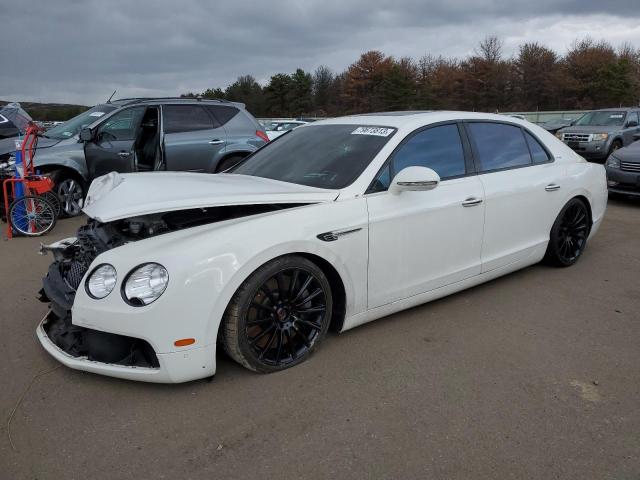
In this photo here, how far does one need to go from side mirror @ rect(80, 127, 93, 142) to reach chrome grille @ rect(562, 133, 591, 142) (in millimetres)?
12518

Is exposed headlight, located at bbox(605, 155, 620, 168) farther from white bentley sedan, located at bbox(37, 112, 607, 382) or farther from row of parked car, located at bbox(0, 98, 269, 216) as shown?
row of parked car, located at bbox(0, 98, 269, 216)

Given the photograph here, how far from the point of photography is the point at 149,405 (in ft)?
8.54

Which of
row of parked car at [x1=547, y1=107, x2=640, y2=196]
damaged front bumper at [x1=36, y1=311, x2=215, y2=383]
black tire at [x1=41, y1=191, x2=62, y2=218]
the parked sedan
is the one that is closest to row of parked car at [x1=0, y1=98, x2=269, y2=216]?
black tire at [x1=41, y1=191, x2=62, y2=218]

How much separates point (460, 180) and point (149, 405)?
8.38 ft

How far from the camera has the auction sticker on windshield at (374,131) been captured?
3.50 meters

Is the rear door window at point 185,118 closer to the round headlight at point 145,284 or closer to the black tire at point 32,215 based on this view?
the black tire at point 32,215

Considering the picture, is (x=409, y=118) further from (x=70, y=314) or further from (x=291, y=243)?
(x=70, y=314)

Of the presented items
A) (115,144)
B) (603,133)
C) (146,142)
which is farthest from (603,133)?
(115,144)

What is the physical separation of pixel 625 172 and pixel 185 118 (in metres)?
7.27

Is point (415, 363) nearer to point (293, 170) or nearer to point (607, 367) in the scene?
point (607, 367)

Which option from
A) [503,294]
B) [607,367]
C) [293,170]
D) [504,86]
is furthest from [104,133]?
[504,86]

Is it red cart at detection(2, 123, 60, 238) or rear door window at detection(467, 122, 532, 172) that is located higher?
rear door window at detection(467, 122, 532, 172)

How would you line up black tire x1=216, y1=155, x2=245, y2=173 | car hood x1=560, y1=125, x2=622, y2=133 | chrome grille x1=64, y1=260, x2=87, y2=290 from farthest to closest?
car hood x1=560, y1=125, x2=622, y2=133, black tire x1=216, y1=155, x2=245, y2=173, chrome grille x1=64, y1=260, x2=87, y2=290

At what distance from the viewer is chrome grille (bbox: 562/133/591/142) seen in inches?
545
